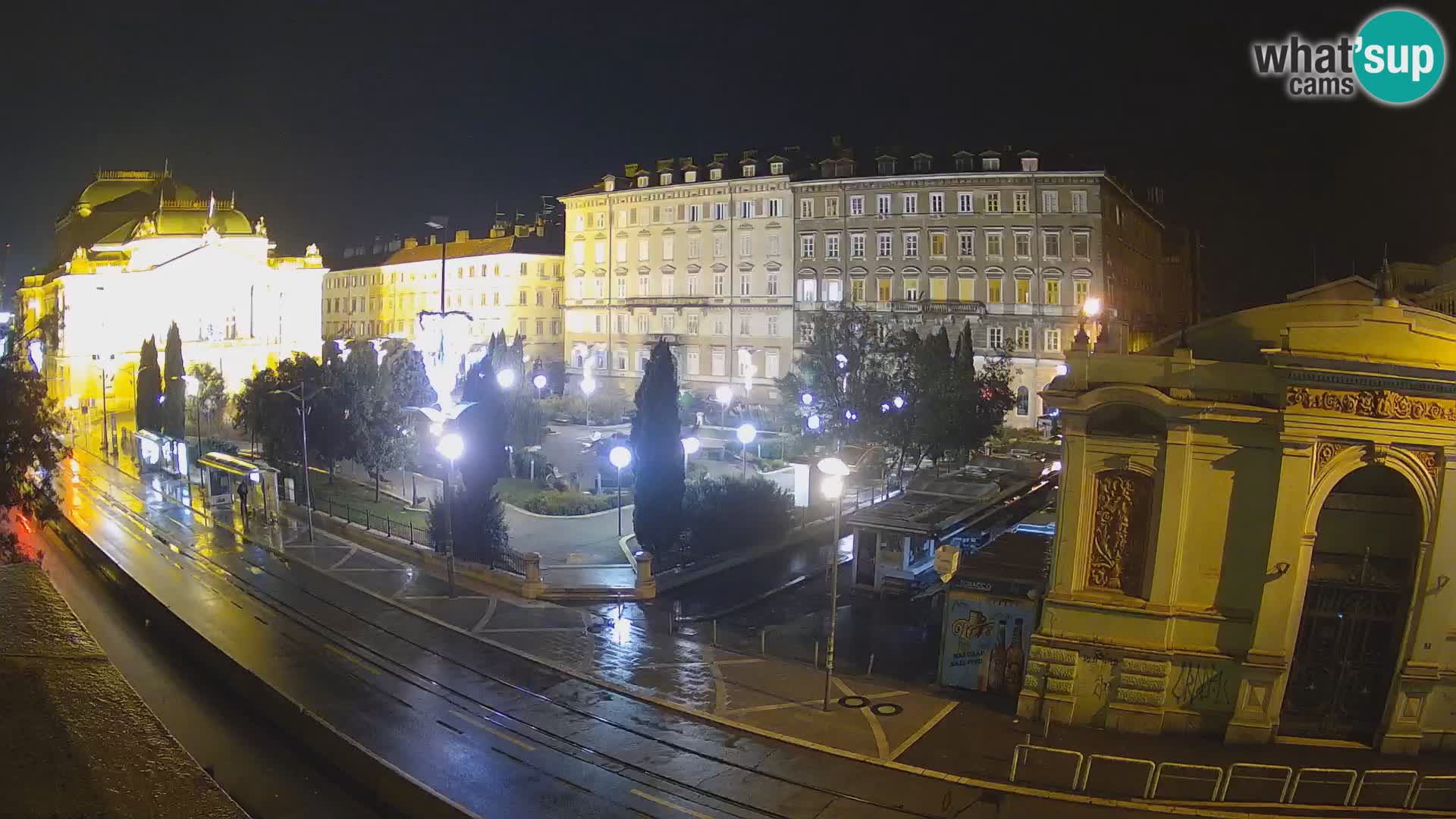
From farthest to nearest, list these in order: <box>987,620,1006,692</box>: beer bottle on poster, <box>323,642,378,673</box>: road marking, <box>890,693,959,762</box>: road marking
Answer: <box>323,642,378,673</box>: road marking, <box>987,620,1006,692</box>: beer bottle on poster, <box>890,693,959,762</box>: road marking

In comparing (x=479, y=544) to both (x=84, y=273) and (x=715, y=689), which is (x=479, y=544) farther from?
(x=84, y=273)

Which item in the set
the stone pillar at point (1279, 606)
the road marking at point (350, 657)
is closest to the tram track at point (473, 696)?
the road marking at point (350, 657)

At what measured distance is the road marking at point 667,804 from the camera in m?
13.0

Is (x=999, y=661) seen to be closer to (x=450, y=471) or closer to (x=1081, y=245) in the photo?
(x=450, y=471)

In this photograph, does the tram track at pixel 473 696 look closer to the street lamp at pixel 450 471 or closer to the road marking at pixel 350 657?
the road marking at pixel 350 657

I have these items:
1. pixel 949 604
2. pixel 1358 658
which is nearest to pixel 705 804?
pixel 949 604

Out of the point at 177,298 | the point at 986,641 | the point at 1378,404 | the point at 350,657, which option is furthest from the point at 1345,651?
the point at 177,298

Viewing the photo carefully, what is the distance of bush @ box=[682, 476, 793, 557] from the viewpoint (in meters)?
28.1

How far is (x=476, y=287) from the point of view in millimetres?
80000

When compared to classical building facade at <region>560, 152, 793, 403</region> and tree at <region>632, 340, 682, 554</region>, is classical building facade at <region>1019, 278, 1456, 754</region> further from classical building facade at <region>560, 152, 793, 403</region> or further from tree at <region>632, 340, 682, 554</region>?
classical building facade at <region>560, 152, 793, 403</region>

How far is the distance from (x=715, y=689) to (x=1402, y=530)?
38.1ft

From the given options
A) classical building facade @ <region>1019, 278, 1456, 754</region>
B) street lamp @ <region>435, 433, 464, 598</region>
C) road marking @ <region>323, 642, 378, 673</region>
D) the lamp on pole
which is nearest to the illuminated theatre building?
the lamp on pole

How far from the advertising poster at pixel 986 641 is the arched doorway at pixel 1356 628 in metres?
4.08

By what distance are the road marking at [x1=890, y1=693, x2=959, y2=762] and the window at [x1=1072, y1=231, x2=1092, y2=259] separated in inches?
1625
